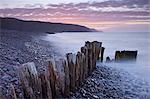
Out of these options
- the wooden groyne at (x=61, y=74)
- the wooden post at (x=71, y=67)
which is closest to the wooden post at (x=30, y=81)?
the wooden groyne at (x=61, y=74)

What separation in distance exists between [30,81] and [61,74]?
16 centimetres

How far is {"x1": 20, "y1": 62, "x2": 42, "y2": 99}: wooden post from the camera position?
4.19 ft

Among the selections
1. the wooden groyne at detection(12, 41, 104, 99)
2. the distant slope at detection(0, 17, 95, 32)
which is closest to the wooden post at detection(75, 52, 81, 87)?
the wooden groyne at detection(12, 41, 104, 99)

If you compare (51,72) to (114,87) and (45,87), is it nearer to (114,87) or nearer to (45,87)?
(45,87)

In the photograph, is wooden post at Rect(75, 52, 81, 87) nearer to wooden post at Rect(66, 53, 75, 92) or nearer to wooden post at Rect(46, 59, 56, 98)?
wooden post at Rect(66, 53, 75, 92)

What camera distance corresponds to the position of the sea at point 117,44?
1429 mm

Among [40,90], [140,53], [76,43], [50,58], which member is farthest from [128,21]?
[40,90]

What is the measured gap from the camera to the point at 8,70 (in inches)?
53.9

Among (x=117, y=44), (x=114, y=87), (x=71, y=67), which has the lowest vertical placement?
(x=114, y=87)

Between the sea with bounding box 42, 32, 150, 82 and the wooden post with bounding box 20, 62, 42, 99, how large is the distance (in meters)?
0.18

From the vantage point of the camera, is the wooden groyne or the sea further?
the sea

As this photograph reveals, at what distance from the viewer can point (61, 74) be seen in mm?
1390

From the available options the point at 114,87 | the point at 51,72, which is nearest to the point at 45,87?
the point at 51,72

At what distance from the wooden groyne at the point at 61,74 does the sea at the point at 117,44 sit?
0.10 ft
